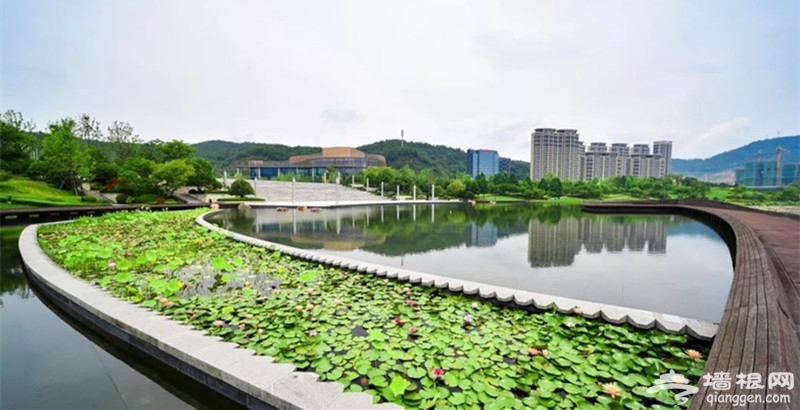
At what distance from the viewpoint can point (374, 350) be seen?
248cm

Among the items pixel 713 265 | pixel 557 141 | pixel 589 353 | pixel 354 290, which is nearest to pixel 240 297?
pixel 354 290

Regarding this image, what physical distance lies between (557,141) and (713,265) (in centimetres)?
5492

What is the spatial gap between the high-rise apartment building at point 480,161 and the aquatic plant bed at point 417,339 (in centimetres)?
7386

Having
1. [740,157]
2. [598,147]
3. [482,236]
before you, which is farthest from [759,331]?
[740,157]

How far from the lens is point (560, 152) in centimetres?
Result: 5606

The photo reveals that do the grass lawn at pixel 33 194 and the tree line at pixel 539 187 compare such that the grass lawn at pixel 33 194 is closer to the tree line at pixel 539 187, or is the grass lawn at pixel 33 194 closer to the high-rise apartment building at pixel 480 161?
the tree line at pixel 539 187

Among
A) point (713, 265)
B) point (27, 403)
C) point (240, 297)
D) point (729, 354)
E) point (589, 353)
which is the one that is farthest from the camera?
point (713, 265)

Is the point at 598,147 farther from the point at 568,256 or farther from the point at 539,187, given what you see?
the point at 568,256

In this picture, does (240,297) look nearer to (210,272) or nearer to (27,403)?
(210,272)

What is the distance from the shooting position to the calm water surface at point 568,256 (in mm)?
4168

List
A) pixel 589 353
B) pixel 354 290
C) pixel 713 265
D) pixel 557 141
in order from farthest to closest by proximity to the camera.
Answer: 1. pixel 557 141
2. pixel 713 265
3. pixel 354 290
4. pixel 589 353

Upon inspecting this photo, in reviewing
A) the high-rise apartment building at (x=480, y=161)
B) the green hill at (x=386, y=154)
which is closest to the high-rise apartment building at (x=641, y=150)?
the green hill at (x=386, y=154)

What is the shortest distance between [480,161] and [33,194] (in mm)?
69637

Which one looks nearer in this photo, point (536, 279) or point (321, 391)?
point (321, 391)
